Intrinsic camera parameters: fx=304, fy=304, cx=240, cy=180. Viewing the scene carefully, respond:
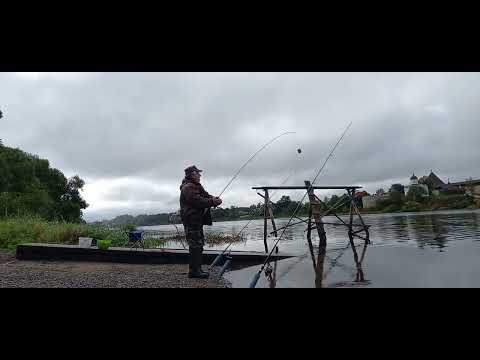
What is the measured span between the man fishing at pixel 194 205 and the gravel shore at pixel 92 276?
1098mm

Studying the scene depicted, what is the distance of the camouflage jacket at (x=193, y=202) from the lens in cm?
712

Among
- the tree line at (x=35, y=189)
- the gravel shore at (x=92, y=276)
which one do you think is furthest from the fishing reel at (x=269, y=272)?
the tree line at (x=35, y=189)

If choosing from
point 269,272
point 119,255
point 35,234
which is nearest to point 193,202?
point 269,272

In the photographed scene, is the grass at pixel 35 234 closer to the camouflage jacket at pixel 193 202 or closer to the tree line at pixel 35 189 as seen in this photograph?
the tree line at pixel 35 189

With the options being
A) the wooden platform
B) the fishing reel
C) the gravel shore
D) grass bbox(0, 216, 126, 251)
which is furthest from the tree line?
the fishing reel

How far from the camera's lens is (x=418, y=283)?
27.2 ft

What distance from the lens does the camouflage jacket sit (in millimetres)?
7117

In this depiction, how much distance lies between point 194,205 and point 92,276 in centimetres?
376

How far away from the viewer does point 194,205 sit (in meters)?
7.18

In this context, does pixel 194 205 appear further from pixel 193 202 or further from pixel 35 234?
pixel 35 234
